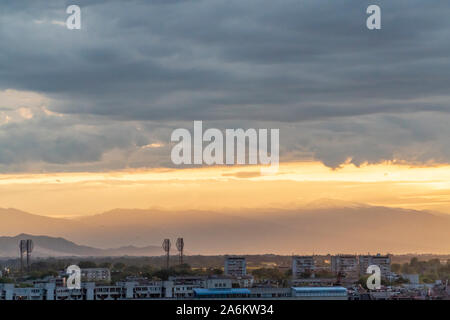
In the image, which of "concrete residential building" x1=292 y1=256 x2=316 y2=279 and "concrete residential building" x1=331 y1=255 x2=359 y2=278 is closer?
"concrete residential building" x1=292 y1=256 x2=316 y2=279

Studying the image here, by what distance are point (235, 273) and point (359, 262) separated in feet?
88.3

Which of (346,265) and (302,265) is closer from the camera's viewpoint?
(302,265)

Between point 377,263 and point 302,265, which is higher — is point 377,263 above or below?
above

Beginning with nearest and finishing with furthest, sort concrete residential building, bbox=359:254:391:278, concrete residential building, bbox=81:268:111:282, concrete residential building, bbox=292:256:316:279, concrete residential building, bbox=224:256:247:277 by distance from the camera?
concrete residential building, bbox=81:268:111:282 → concrete residential building, bbox=359:254:391:278 → concrete residential building, bbox=292:256:316:279 → concrete residential building, bbox=224:256:247:277

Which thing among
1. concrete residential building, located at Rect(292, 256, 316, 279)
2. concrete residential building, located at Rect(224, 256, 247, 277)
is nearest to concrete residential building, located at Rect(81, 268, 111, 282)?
concrete residential building, located at Rect(224, 256, 247, 277)

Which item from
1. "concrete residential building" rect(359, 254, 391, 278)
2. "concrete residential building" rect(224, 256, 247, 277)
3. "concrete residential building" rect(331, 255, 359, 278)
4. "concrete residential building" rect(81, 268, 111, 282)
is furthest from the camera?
"concrete residential building" rect(331, 255, 359, 278)

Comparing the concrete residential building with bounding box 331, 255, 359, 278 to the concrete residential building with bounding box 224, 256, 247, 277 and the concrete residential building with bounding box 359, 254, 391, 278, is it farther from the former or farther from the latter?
the concrete residential building with bounding box 224, 256, 247, 277

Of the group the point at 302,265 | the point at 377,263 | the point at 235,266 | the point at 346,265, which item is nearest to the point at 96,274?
the point at 235,266

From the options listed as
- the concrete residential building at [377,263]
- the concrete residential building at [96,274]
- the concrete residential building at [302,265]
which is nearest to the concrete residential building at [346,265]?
the concrete residential building at [377,263]

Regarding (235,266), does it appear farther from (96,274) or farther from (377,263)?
(96,274)

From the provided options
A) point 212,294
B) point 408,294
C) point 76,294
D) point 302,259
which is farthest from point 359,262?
point 212,294

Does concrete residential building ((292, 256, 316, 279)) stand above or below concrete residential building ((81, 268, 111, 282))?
above
